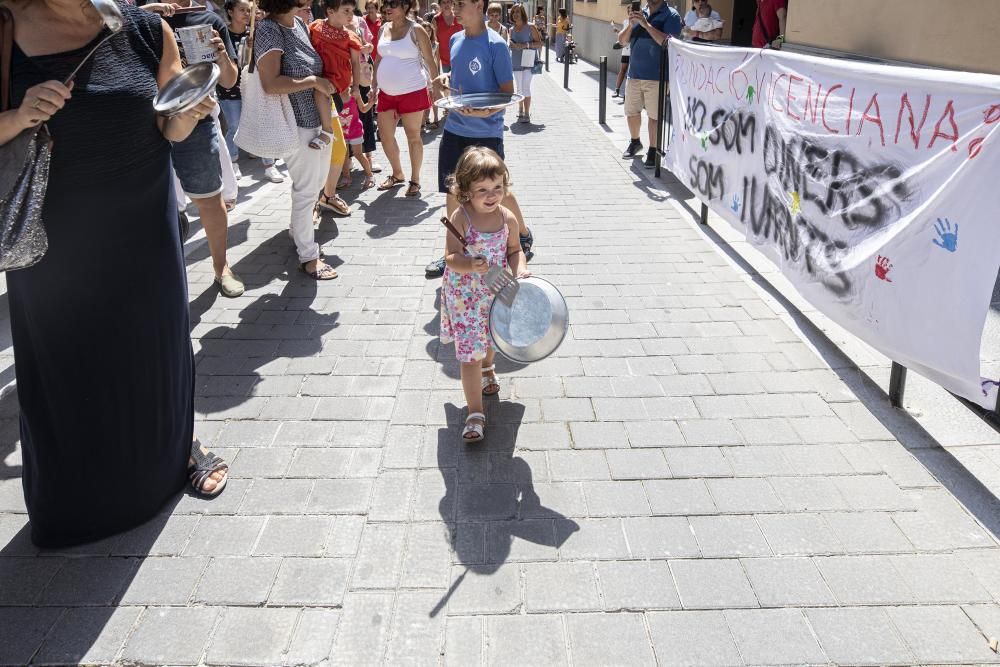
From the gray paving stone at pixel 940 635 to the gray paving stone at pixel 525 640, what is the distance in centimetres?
108

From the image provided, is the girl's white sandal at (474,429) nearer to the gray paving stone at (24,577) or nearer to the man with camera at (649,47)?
the gray paving stone at (24,577)

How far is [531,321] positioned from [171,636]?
1.70 metres

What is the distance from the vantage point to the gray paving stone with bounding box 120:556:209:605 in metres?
2.50

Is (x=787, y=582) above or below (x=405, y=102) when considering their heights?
below

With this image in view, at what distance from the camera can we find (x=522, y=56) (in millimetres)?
13164

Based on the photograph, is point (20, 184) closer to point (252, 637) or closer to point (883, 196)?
point (252, 637)

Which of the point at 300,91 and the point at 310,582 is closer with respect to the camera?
the point at 310,582

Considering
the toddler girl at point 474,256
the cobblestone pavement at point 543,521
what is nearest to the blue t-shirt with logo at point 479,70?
the cobblestone pavement at point 543,521

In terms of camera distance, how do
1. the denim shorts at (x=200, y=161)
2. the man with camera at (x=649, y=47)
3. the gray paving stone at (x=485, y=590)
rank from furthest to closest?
the man with camera at (x=649, y=47), the denim shorts at (x=200, y=161), the gray paving stone at (x=485, y=590)

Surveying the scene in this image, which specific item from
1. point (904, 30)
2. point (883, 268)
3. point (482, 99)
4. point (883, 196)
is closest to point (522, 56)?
point (904, 30)

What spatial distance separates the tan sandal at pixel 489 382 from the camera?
3.82 metres

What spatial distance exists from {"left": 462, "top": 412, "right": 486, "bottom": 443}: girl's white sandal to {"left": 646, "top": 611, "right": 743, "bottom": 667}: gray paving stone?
1.20m

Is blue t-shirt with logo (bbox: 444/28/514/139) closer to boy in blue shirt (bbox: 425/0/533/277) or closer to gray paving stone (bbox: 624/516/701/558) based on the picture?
boy in blue shirt (bbox: 425/0/533/277)

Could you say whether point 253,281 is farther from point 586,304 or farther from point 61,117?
point 61,117
